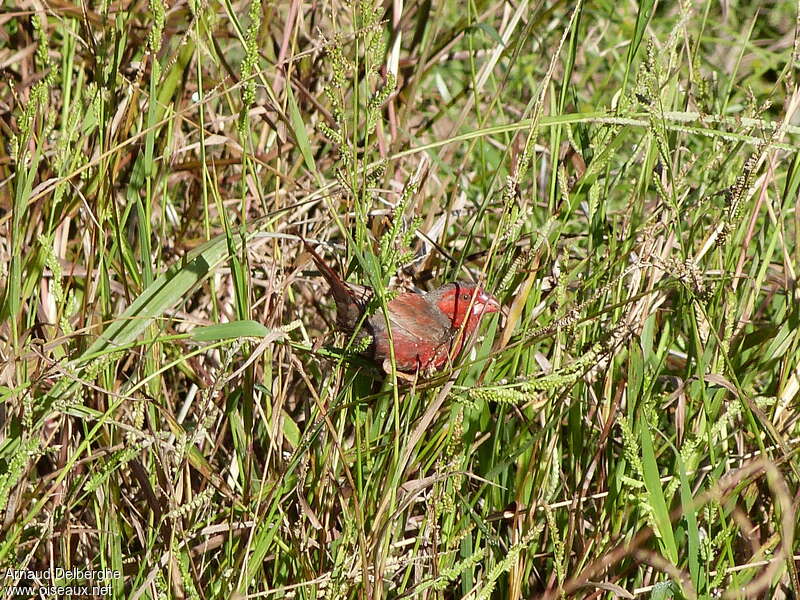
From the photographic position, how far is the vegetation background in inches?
77.7

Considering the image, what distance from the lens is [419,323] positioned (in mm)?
2838

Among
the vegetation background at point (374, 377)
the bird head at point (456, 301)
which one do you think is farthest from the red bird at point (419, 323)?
the vegetation background at point (374, 377)

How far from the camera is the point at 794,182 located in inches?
97.0

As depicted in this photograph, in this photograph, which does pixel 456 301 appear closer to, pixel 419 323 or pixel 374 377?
pixel 419 323

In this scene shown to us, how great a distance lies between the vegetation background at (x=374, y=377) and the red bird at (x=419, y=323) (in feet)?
0.35

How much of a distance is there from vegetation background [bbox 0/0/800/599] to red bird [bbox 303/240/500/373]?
106 mm

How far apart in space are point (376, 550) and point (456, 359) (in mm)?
589

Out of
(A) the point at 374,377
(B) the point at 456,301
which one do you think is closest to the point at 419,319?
(B) the point at 456,301

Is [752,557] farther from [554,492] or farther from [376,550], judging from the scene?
[376,550]

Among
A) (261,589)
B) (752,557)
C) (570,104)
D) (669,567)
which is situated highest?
(570,104)

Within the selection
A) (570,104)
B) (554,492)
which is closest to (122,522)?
(554,492)

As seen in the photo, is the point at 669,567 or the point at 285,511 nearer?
the point at 669,567

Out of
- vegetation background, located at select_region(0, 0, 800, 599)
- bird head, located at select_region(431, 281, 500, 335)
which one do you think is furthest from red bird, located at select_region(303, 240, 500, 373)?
vegetation background, located at select_region(0, 0, 800, 599)

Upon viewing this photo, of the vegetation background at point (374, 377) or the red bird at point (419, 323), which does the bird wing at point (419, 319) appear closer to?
the red bird at point (419, 323)
